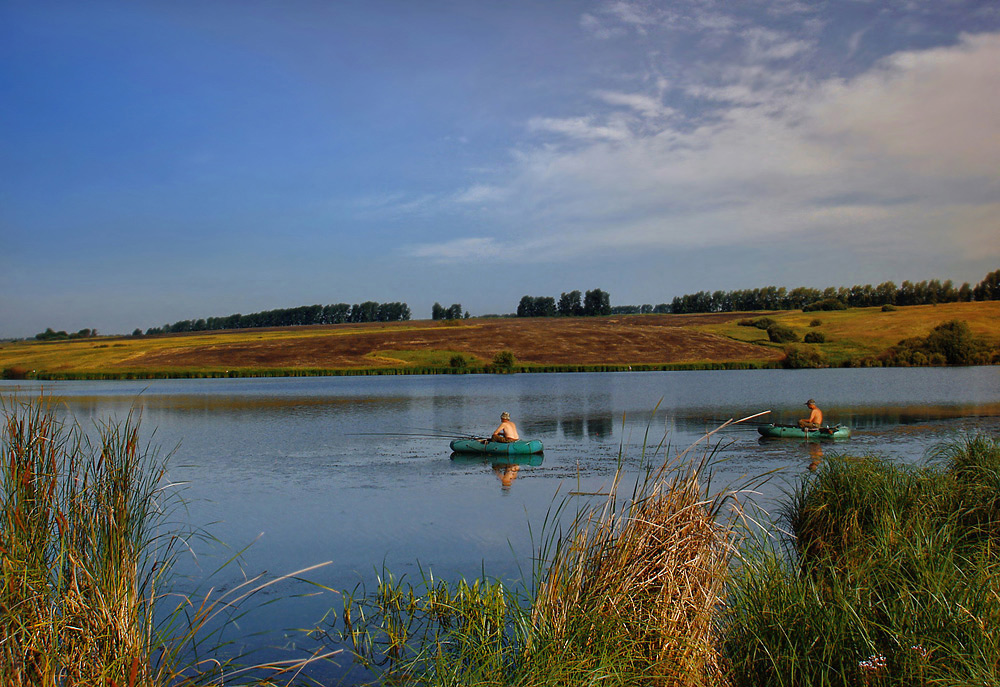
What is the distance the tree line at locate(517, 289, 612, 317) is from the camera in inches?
4813

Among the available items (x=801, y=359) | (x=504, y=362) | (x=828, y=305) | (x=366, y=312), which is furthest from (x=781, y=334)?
(x=366, y=312)

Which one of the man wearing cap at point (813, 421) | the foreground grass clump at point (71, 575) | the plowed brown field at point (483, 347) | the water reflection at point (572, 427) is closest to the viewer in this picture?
the foreground grass clump at point (71, 575)

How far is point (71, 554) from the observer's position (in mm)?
4801

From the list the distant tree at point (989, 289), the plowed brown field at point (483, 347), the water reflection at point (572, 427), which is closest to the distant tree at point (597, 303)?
the plowed brown field at point (483, 347)

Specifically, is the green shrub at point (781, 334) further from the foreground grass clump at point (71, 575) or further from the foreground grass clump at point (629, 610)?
the foreground grass clump at point (71, 575)

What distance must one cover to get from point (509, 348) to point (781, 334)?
26.7 meters

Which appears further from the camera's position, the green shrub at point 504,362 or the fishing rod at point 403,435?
the green shrub at point 504,362

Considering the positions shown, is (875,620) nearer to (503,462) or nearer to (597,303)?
(503,462)

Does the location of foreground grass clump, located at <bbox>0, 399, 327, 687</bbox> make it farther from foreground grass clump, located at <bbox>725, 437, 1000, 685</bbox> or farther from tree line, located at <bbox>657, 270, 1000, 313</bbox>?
tree line, located at <bbox>657, 270, 1000, 313</bbox>

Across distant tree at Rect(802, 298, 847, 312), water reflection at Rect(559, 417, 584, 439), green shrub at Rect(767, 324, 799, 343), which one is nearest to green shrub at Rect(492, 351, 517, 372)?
green shrub at Rect(767, 324, 799, 343)

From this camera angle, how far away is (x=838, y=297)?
323ft

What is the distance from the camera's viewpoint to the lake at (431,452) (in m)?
10.7

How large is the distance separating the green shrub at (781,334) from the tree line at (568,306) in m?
47.2

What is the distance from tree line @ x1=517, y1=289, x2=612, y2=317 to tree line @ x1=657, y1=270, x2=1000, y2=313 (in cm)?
1188
